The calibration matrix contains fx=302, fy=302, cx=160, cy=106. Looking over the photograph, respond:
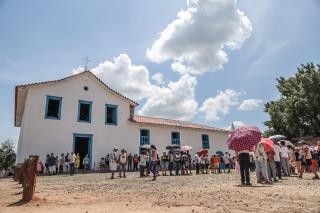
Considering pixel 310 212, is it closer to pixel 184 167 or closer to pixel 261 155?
pixel 261 155

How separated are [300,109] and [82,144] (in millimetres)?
23294

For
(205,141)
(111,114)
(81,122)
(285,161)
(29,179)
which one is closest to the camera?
(29,179)

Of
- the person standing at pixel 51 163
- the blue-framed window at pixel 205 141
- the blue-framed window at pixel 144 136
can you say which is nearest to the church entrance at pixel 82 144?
the person standing at pixel 51 163

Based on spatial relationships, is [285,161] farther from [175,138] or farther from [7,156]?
[7,156]

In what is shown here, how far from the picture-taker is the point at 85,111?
2511 cm

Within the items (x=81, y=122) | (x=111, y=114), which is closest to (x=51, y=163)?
(x=81, y=122)

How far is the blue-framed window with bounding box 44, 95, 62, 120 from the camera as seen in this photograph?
74.8ft

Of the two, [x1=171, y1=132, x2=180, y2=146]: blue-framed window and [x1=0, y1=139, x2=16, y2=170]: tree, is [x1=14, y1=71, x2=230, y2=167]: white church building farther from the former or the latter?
[x1=0, y1=139, x2=16, y2=170]: tree

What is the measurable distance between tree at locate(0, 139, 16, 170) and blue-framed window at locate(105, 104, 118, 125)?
32611 millimetres

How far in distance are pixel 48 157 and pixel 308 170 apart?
16.6 m

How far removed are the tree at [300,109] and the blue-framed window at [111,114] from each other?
1940 cm

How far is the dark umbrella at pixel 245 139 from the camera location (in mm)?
9695

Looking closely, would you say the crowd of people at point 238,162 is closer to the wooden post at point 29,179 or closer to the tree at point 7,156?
the wooden post at point 29,179

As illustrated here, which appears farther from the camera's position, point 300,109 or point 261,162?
point 300,109
